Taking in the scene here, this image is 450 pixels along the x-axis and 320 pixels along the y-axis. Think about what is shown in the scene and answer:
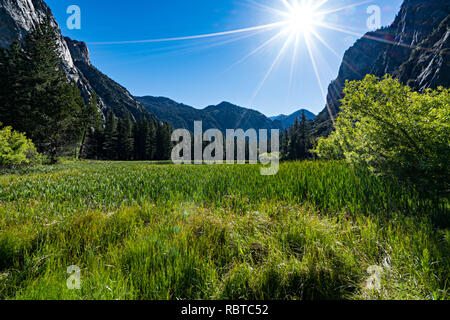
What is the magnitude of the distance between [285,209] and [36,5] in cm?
15656

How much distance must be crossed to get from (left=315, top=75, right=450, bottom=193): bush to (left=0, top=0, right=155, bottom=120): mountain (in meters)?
65.8

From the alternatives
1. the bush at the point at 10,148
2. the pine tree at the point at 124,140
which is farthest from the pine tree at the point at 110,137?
the bush at the point at 10,148

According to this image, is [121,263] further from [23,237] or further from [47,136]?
[47,136]

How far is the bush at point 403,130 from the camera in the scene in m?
3.46

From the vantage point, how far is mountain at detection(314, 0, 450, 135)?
250 ft

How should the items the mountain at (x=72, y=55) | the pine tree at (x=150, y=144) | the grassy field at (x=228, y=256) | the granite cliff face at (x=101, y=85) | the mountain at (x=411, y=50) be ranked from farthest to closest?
the granite cliff face at (x=101, y=85) < the mountain at (x=411, y=50) < the pine tree at (x=150, y=144) < the mountain at (x=72, y=55) < the grassy field at (x=228, y=256)

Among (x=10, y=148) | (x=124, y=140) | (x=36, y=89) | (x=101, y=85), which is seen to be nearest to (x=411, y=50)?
(x=124, y=140)

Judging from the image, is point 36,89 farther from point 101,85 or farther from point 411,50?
point 411,50

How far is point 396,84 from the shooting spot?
434 centimetres

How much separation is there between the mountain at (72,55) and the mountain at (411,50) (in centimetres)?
11323

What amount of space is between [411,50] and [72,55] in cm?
26581

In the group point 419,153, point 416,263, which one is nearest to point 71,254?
point 416,263

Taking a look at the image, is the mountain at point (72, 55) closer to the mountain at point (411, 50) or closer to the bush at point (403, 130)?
the bush at point (403, 130)
